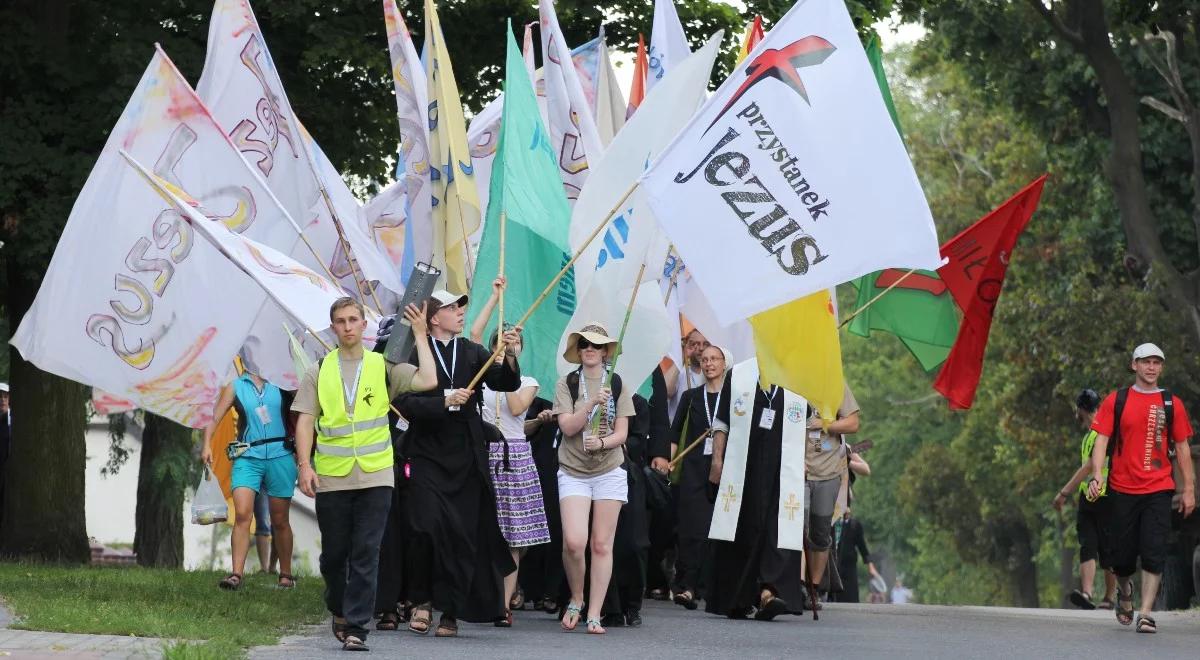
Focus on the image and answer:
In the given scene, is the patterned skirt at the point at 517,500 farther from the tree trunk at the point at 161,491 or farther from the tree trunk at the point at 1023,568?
the tree trunk at the point at 1023,568

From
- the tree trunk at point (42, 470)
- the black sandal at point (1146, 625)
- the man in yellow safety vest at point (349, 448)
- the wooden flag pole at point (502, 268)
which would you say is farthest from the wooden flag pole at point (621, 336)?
the tree trunk at point (42, 470)

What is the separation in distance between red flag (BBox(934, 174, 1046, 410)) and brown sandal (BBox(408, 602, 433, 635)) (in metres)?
4.62

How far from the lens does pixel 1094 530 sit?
17812 millimetres

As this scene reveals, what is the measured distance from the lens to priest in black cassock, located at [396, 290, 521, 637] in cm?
1189

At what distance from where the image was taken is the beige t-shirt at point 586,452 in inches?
499

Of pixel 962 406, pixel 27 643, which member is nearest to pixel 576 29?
pixel 962 406

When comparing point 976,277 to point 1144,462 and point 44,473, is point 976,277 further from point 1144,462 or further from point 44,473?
point 44,473

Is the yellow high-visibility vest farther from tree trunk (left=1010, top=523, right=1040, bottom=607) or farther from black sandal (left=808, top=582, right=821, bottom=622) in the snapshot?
tree trunk (left=1010, top=523, right=1040, bottom=607)

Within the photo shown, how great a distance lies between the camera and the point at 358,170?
21.7 meters

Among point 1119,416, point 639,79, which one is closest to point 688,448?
point 1119,416

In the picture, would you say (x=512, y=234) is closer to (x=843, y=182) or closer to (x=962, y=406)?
(x=843, y=182)

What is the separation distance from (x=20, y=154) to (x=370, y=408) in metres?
8.74

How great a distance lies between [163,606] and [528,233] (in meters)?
3.03

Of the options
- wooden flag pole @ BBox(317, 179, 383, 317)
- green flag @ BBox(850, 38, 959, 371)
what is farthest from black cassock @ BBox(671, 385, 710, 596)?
wooden flag pole @ BBox(317, 179, 383, 317)
